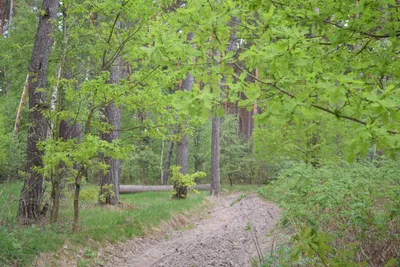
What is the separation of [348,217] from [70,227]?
5.29 metres

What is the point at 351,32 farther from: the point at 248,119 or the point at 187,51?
the point at 248,119

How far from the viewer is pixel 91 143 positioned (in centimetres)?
A: 651

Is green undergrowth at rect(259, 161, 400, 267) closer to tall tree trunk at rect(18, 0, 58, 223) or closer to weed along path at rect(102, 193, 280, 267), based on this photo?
weed along path at rect(102, 193, 280, 267)

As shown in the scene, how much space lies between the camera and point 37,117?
7.82 m

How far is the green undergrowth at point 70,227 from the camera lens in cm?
543

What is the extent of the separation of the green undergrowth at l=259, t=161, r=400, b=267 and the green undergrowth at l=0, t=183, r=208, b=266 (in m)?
3.43

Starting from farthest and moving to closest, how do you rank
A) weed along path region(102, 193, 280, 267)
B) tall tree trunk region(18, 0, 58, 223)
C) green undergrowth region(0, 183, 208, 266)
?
tall tree trunk region(18, 0, 58, 223) < weed along path region(102, 193, 280, 267) < green undergrowth region(0, 183, 208, 266)

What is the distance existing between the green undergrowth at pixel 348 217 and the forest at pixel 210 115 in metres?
0.03

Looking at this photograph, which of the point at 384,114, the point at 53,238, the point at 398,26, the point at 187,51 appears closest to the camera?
the point at 384,114

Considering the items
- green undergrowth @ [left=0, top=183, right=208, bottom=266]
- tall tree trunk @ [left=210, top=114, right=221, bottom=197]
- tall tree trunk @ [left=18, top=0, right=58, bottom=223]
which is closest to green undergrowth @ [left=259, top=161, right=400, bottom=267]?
green undergrowth @ [left=0, top=183, right=208, bottom=266]

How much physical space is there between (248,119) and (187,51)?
34.1 metres

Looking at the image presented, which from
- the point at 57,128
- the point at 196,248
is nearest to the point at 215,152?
the point at 196,248

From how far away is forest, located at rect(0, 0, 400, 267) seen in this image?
2.53m

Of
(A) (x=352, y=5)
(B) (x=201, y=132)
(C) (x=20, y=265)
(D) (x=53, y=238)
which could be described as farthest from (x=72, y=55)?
(B) (x=201, y=132)
